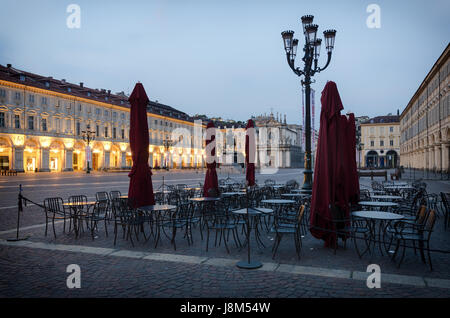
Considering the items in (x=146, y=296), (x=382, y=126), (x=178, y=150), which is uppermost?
(x=382, y=126)

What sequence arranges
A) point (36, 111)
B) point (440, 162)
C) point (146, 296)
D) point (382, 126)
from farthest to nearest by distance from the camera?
1. point (382, 126)
2. point (36, 111)
3. point (440, 162)
4. point (146, 296)

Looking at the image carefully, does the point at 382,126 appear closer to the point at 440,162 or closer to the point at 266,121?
the point at 266,121

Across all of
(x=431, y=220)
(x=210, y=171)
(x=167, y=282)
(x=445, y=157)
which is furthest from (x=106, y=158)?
(x=431, y=220)

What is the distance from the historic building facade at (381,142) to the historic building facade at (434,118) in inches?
1177

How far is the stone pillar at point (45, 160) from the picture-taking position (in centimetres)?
4712

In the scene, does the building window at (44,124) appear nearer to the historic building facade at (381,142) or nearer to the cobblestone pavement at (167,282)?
the cobblestone pavement at (167,282)

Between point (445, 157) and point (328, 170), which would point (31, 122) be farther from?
point (445, 157)

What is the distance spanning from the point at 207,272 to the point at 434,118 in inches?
1574

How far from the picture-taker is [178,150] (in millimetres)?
76562

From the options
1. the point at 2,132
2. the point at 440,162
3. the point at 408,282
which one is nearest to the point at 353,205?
the point at 408,282

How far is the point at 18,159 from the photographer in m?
43.7

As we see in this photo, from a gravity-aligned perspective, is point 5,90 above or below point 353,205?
above

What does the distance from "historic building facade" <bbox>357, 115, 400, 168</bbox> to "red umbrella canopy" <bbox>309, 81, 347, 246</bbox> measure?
81748 millimetres

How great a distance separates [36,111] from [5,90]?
4858 mm
